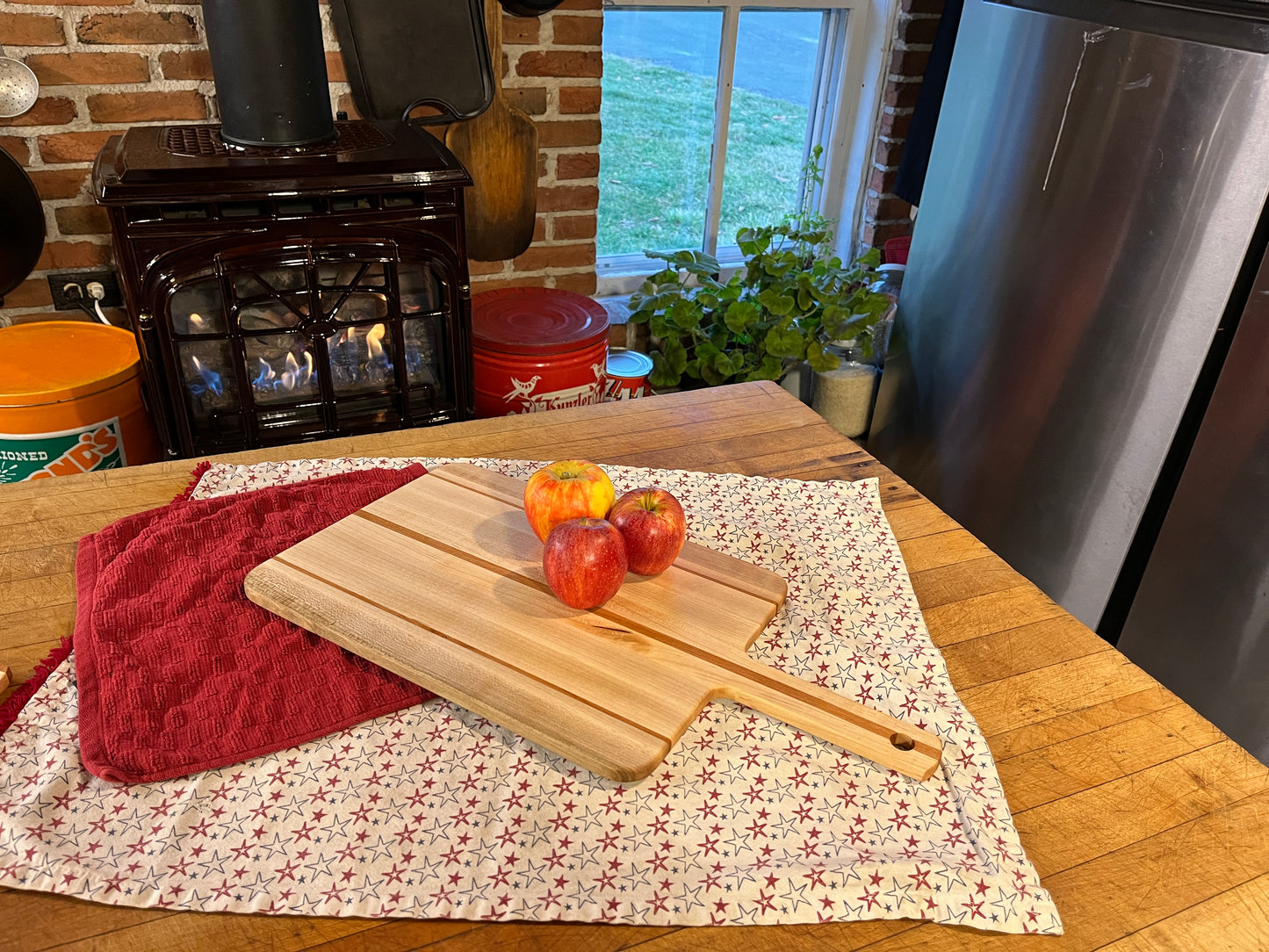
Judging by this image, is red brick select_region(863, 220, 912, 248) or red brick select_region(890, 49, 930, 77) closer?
red brick select_region(890, 49, 930, 77)

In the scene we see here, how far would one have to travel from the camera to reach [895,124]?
8.46ft

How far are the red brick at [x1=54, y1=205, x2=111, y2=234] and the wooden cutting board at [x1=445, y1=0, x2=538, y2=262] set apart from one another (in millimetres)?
706

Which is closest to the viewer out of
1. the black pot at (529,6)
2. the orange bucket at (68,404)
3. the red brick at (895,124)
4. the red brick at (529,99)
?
the orange bucket at (68,404)

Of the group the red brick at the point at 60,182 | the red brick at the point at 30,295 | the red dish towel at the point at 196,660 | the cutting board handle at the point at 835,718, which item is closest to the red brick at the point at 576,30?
the red brick at the point at 60,182

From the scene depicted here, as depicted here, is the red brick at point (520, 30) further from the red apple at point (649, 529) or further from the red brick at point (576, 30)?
the red apple at point (649, 529)

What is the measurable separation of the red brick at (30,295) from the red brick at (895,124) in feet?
6.80

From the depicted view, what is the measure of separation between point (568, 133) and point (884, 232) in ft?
3.41

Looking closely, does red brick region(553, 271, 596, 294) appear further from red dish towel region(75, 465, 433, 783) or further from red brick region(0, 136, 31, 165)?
red dish towel region(75, 465, 433, 783)

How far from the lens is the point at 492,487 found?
1200 millimetres

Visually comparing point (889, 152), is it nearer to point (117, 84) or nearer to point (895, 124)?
point (895, 124)

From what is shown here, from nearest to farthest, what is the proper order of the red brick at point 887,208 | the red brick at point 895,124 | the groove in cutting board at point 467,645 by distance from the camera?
the groove in cutting board at point 467,645
the red brick at point 895,124
the red brick at point 887,208

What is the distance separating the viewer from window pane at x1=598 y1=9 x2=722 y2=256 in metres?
2.42

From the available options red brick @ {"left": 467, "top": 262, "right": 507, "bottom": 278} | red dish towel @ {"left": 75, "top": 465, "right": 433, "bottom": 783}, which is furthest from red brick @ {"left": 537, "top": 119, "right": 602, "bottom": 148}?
red dish towel @ {"left": 75, "top": 465, "right": 433, "bottom": 783}

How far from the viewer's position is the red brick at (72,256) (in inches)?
74.1
